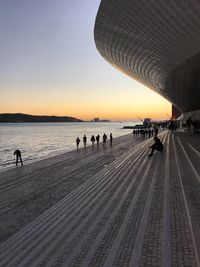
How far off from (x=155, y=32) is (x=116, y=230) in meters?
20.8

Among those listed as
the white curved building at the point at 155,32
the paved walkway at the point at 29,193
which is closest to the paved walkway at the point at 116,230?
the paved walkway at the point at 29,193

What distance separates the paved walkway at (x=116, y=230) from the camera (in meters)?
5.12

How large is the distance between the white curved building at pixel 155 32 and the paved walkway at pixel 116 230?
12831 millimetres

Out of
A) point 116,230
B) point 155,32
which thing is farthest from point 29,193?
point 155,32

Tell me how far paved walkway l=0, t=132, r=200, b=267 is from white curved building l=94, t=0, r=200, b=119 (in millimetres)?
12831

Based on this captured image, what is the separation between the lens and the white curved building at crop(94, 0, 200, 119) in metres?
19.6

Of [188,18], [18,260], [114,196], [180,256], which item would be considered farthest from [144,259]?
[188,18]

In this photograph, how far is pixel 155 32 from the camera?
2427 cm

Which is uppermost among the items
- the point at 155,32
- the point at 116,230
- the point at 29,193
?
the point at 155,32

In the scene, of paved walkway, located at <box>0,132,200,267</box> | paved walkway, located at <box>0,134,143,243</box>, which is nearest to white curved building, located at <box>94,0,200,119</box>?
paved walkway, located at <box>0,134,143,243</box>

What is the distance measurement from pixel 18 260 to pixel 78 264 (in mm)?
1063

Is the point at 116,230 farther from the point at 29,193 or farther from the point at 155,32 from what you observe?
the point at 155,32

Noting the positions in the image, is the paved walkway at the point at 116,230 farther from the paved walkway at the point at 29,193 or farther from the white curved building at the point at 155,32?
the white curved building at the point at 155,32

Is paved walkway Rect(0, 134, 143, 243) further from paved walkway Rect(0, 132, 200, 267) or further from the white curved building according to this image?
the white curved building
